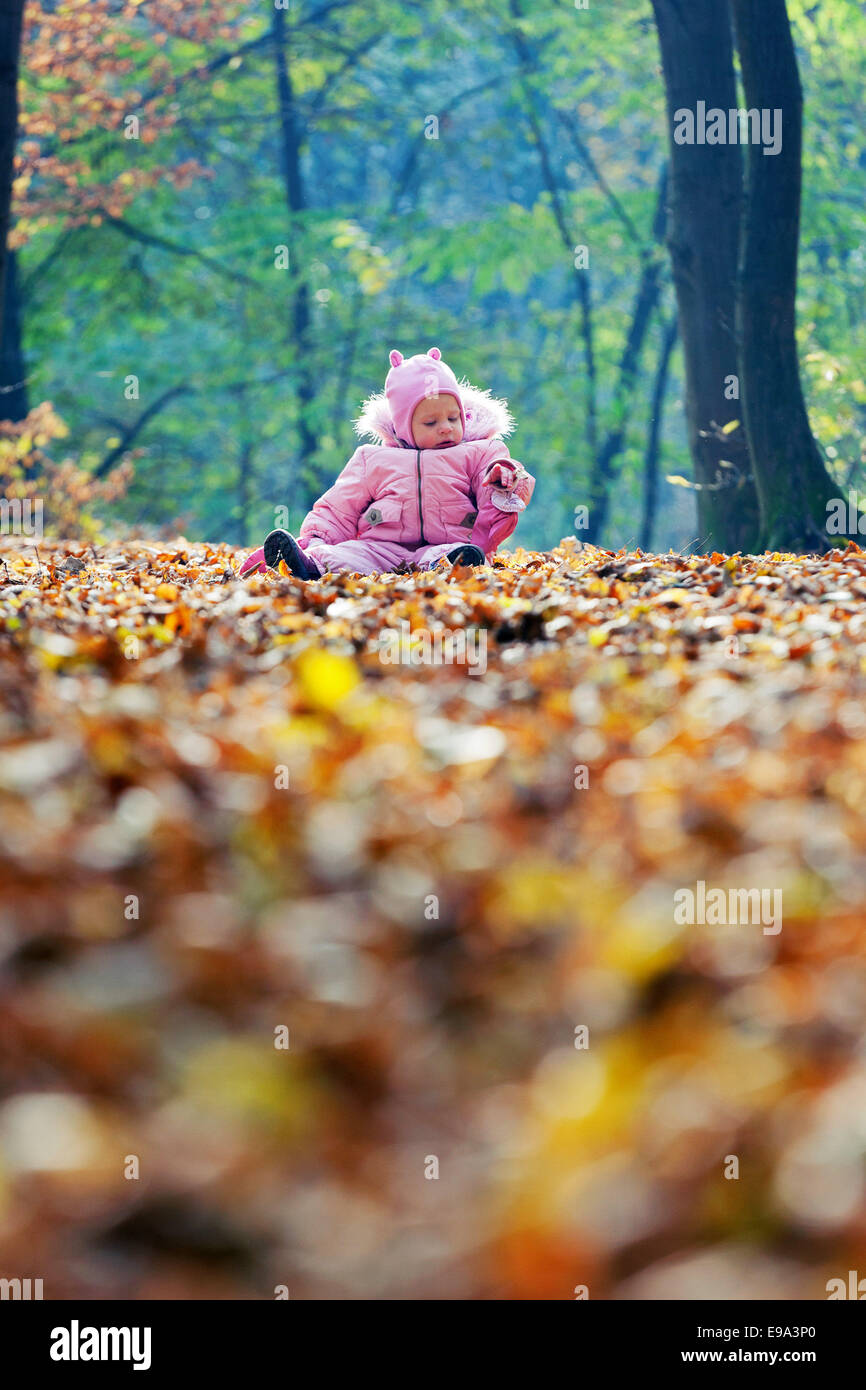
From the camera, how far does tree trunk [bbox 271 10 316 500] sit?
16844mm

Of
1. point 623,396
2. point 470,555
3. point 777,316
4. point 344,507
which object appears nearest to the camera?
point 470,555

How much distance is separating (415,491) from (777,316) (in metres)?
2.40

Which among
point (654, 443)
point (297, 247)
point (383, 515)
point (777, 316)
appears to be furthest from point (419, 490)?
point (297, 247)

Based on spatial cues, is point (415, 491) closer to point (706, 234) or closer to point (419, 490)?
point (419, 490)

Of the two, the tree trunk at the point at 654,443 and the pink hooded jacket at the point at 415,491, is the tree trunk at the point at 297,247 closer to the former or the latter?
the tree trunk at the point at 654,443

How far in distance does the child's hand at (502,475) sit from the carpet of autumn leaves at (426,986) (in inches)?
119

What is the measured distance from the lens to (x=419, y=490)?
6.35 m

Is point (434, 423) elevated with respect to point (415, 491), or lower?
elevated

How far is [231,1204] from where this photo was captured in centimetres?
137

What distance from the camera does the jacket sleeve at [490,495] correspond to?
6.21 metres

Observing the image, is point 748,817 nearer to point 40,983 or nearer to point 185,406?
point 40,983

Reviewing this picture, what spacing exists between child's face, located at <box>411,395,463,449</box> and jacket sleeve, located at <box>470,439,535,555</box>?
0.18 metres

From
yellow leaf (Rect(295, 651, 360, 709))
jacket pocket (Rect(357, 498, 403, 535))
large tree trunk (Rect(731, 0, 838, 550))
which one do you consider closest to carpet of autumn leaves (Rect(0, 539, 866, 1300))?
yellow leaf (Rect(295, 651, 360, 709))

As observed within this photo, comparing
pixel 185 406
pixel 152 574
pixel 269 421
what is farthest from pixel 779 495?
pixel 185 406
